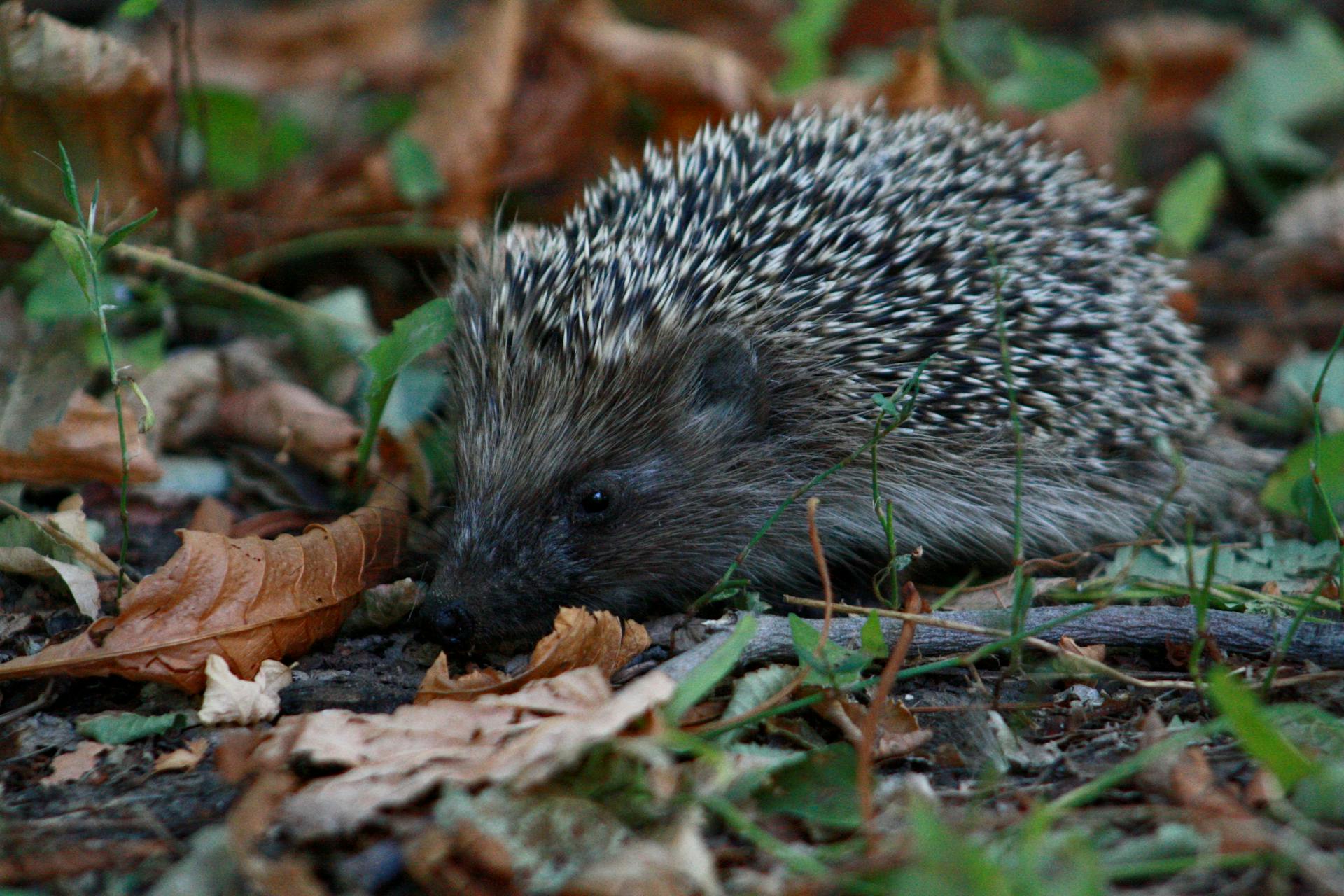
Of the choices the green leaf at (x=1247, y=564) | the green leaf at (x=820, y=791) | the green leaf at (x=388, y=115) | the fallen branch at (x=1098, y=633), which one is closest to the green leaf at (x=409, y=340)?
the fallen branch at (x=1098, y=633)

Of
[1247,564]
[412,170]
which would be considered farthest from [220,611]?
[1247,564]

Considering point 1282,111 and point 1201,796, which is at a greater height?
point 1282,111

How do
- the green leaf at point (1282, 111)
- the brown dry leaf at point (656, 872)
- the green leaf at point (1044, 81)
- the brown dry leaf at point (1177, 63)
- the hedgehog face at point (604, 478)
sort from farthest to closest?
the brown dry leaf at point (1177, 63) → the green leaf at point (1282, 111) → the green leaf at point (1044, 81) → the hedgehog face at point (604, 478) → the brown dry leaf at point (656, 872)

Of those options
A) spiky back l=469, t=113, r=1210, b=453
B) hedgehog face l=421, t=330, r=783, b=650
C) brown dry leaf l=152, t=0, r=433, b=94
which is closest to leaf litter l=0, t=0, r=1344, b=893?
hedgehog face l=421, t=330, r=783, b=650

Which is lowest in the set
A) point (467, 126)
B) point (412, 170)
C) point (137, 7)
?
point (412, 170)

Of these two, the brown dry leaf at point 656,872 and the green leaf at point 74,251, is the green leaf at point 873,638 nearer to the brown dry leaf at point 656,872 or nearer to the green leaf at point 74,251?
the brown dry leaf at point 656,872

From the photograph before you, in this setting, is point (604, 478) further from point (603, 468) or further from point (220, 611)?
point (220, 611)
